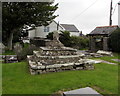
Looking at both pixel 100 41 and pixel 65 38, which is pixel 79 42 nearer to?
pixel 65 38

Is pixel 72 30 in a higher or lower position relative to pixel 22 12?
lower

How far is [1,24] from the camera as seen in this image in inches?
612

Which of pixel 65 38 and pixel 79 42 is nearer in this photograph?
pixel 65 38

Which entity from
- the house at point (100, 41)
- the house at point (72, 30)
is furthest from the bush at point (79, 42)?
the house at point (72, 30)

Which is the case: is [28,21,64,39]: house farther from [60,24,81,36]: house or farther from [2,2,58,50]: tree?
[2,2,58,50]: tree

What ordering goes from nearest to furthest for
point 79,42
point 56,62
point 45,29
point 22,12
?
point 56,62
point 22,12
point 79,42
point 45,29

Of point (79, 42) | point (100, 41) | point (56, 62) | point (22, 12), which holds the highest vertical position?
point (22, 12)

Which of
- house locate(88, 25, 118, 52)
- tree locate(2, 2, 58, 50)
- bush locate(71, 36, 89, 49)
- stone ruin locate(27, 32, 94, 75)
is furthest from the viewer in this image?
bush locate(71, 36, 89, 49)

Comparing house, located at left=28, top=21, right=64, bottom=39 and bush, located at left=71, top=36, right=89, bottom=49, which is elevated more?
house, located at left=28, top=21, right=64, bottom=39

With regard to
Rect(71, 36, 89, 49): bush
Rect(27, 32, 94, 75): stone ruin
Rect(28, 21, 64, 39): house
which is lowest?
Rect(27, 32, 94, 75): stone ruin

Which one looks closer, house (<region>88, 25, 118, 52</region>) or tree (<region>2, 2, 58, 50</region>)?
tree (<region>2, 2, 58, 50</region>)

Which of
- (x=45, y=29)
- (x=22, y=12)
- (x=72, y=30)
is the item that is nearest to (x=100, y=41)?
(x=22, y=12)

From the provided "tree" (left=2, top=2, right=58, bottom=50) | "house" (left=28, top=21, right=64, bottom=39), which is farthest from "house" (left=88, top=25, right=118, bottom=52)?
"house" (left=28, top=21, right=64, bottom=39)

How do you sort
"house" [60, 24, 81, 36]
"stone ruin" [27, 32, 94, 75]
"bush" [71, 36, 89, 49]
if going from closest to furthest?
"stone ruin" [27, 32, 94, 75] → "bush" [71, 36, 89, 49] → "house" [60, 24, 81, 36]
